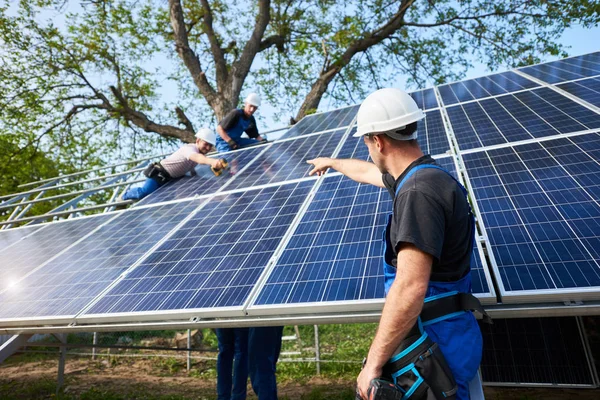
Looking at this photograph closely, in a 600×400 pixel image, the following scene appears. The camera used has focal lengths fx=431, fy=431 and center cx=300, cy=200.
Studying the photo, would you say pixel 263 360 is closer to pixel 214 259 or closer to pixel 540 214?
pixel 214 259

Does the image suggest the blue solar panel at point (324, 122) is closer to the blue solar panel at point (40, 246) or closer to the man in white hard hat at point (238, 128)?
the man in white hard hat at point (238, 128)

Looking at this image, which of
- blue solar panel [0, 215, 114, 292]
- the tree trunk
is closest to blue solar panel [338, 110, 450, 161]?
blue solar panel [0, 215, 114, 292]

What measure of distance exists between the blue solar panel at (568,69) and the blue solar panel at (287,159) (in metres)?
3.95

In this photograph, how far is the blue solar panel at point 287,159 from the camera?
254 inches

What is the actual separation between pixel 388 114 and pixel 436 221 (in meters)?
0.80

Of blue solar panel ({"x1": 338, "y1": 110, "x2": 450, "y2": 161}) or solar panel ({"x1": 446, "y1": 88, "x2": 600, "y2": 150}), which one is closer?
solar panel ({"x1": 446, "y1": 88, "x2": 600, "y2": 150})

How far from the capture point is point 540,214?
3615 millimetres

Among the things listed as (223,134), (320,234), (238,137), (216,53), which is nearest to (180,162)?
(223,134)

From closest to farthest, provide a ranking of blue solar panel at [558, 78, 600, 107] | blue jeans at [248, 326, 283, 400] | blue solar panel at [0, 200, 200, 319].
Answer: blue solar panel at [0, 200, 200, 319] → blue jeans at [248, 326, 283, 400] → blue solar panel at [558, 78, 600, 107]

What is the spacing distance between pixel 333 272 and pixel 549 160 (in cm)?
269

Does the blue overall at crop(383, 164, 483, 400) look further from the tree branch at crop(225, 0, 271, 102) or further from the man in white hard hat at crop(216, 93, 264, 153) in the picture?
the tree branch at crop(225, 0, 271, 102)

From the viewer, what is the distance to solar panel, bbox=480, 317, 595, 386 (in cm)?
629

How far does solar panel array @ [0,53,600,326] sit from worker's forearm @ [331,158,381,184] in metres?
0.48

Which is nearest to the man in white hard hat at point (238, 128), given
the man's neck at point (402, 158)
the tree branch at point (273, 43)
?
the man's neck at point (402, 158)
